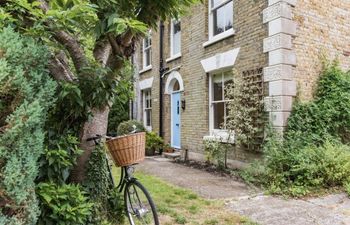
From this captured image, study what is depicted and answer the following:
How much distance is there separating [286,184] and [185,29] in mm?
6128

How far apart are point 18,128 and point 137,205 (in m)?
1.83

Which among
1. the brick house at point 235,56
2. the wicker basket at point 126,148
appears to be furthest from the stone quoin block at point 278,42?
the wicker basket at point 126,148

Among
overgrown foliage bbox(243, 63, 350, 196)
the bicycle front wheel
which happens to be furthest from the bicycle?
overgrown foliage bbox(243, 63, 350, 196)

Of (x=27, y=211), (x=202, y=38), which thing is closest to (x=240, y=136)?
(x=202, y=38)

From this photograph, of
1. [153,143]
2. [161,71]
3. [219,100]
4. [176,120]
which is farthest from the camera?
[161,71]

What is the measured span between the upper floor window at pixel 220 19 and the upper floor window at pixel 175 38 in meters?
2.10

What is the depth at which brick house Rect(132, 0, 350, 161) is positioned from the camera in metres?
6.73

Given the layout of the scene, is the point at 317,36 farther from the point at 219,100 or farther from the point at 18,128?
the point at 18,128

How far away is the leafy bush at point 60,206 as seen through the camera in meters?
2.96

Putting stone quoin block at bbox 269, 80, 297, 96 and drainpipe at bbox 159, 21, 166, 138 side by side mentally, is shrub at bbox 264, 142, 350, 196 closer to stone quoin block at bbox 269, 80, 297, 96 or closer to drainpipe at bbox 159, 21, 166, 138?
stone quoin block at bbox 269, 80, 297, 96

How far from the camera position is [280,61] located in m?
6.57

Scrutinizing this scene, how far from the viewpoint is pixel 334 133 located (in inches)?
276

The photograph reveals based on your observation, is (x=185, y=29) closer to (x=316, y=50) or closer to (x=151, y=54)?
(x=151, y=54)

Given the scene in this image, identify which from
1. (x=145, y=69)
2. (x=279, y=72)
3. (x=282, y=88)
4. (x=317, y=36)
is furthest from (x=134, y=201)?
(x=145, y=69)
